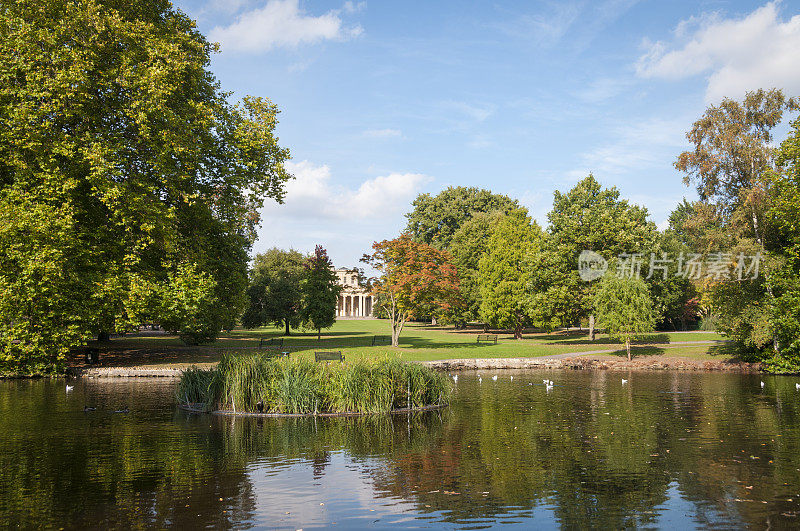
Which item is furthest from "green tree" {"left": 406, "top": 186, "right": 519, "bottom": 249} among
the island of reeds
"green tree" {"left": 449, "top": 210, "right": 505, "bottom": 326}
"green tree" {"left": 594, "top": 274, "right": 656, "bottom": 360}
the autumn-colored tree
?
the island of reeds

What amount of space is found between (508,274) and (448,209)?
37.8 m

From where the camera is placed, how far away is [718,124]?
40656 mm

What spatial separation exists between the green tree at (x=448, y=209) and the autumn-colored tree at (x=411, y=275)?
46964mm

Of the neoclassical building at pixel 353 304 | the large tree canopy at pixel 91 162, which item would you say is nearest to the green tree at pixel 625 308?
the large tree canopy at pixel 91 162

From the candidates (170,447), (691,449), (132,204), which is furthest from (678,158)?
(170,447)

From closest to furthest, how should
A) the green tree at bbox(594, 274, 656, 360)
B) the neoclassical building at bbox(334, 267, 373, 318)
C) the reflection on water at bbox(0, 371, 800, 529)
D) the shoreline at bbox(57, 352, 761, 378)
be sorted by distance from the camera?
the reflection on water at bbox(0, 371, 800, 529) < the shoreline at bbox(57, 352, 761, 378) < the green tree at bbox(594, 274, 656, 360) < the neoclassical building at bbox(334, 267, 373, 318)

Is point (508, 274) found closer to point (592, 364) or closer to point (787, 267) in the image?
point (592, 364)

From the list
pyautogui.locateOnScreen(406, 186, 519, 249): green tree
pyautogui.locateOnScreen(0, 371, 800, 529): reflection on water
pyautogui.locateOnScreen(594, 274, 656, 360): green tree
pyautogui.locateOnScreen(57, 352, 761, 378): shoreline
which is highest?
pyautogui.locateOnScreen(406, 186, 519, 249): green tree

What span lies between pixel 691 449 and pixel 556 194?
150 ft

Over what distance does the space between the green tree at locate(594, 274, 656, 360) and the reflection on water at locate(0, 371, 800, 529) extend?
1754 centimetres

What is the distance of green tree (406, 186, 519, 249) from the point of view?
96312 millimetres

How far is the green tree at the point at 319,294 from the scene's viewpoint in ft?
189

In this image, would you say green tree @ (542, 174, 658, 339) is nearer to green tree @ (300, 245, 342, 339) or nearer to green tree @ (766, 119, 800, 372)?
green tree @ (766, 119, 800, 372)

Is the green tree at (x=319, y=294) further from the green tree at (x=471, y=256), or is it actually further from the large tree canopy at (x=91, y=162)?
the large tree canopy at (x=91, y=162)
